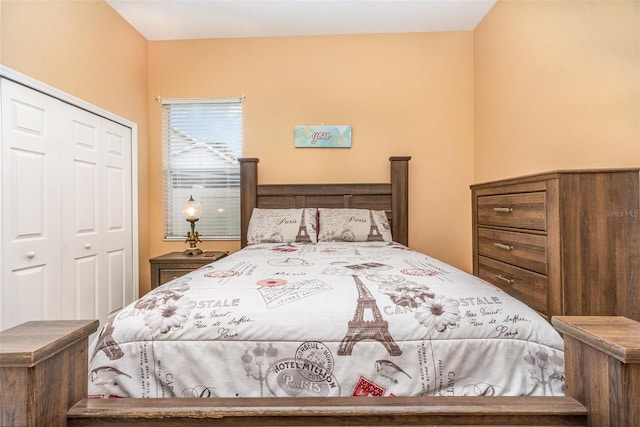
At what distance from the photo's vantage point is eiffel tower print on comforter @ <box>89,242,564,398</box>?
3.04 ft

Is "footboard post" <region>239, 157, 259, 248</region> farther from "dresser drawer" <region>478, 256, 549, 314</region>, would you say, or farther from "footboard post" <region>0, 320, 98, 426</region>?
"footboard post" <region>0, 320, 98, 426</region>

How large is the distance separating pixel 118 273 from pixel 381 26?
3.15 meters

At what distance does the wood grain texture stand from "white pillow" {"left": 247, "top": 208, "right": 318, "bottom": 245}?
198 cm

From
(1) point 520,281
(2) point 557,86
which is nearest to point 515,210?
(1) point 520,281

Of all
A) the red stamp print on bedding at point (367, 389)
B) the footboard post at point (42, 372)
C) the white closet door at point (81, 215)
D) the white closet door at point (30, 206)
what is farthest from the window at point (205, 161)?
the footboard post at point (42, 372)

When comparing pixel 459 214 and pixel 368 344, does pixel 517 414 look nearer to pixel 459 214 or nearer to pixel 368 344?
pixel 368 344

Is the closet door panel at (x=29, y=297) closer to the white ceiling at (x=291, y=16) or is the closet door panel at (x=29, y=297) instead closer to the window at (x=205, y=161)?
the window at (x=205, y=161)

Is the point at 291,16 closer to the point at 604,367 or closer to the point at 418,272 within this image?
the point at 418,272

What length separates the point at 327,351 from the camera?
0.94 metres

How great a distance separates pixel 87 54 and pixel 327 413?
9.60ft

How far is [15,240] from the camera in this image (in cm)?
187

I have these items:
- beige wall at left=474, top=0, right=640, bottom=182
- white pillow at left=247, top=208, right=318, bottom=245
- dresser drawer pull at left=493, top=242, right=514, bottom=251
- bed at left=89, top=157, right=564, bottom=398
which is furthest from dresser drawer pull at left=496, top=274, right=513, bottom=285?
white pillow at left=247, top=208, right=318, bottom=245

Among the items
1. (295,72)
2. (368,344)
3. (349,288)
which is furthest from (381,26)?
(368,344)

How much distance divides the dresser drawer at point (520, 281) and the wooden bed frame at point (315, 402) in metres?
1.10
